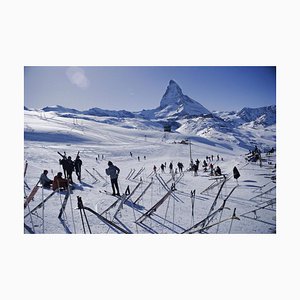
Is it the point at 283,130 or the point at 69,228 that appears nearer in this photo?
the point at 69,228

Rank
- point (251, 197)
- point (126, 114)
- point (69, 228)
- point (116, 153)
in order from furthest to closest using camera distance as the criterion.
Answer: point (126, 114)
point (116, 153)
point (251, 197)
point (69, 228)

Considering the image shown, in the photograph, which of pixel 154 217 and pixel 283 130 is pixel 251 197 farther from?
pixel 154 217

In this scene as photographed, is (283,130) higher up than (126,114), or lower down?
lower down
